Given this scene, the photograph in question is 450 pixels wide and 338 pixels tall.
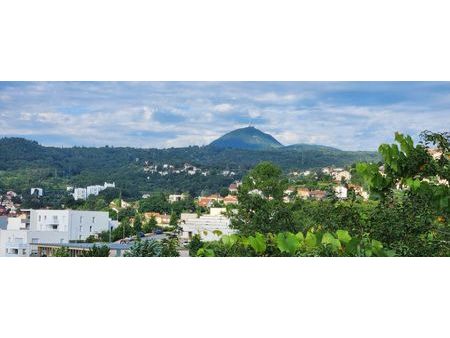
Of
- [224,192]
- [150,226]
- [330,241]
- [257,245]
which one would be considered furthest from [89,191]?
[330,241]

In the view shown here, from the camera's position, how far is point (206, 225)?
6.93 m

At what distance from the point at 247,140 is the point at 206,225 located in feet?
3.16

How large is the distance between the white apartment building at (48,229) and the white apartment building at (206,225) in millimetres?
740

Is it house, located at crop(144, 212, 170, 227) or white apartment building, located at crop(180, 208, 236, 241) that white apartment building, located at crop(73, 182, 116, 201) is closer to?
house, located at crop(144, 212, 170, 227)

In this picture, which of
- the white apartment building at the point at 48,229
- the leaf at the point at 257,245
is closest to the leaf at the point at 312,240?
the leaf at the point at 257,245

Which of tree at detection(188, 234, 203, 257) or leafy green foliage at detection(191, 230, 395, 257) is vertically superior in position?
leafy green foliage at detection(191, 230, 395, 257)

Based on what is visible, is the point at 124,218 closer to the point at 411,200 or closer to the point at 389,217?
the point at 389,217

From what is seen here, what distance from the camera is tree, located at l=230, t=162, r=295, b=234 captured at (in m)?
6.89

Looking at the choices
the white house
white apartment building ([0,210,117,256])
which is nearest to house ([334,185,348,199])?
white apartment building ([0,210,117,256])

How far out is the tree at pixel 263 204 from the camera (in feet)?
22.6

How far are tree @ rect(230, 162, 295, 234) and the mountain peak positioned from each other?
0.22 metres

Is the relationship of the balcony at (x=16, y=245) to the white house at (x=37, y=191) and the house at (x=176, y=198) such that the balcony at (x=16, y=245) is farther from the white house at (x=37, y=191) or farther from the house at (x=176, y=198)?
the house at (x=176, y=198)
